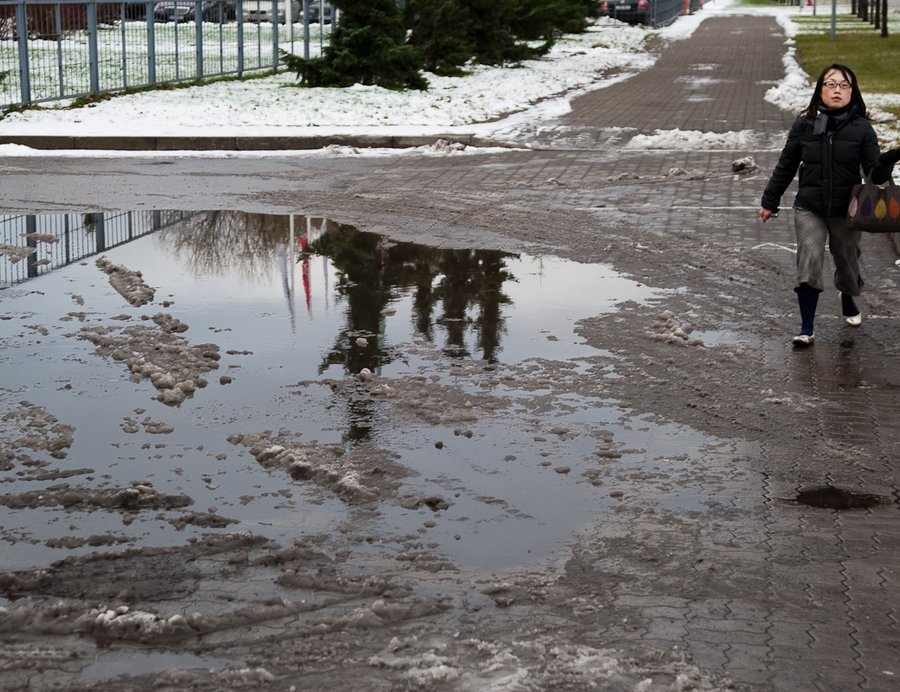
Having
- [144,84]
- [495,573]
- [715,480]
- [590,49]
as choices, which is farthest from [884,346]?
[590,49]

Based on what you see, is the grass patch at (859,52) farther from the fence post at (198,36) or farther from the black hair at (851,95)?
the black hair at (851,95)

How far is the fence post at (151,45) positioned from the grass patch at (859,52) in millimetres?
12149

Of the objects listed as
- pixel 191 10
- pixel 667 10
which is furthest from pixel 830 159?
pixel 667 10

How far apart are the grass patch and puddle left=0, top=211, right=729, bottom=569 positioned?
17.1 metres

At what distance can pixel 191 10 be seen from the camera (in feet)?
92.8

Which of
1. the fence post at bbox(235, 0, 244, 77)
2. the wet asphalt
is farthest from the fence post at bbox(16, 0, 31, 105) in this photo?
the wet asphalt

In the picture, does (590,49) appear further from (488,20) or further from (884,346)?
(884,346)

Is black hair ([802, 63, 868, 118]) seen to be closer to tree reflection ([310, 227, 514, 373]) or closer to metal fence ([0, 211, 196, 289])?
tree reflection ([310, 227, 514, 373])

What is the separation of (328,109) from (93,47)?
4404mm

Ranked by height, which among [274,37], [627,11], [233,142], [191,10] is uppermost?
[627,11]

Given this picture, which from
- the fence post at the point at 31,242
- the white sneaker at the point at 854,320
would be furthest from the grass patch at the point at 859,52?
the white sneaker at the point at 854,320

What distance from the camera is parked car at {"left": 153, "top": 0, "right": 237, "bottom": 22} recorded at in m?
26.8

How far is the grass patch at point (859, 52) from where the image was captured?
28625mm

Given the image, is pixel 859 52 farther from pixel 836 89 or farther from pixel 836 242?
pixel 836 89
